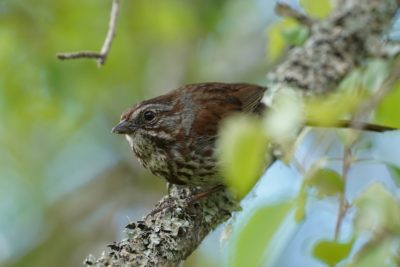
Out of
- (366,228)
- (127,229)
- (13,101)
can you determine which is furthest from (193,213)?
(13,101)

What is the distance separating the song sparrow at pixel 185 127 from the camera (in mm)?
4316

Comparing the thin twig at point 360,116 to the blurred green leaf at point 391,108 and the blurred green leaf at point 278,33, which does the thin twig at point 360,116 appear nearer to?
the blurred green leaf at point 391,108

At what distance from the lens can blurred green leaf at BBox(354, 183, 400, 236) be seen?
205cm

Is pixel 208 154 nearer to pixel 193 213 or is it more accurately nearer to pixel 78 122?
pixel 193 213

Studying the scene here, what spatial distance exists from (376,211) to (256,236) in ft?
1.71

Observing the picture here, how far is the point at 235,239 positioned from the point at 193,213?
2071 mm

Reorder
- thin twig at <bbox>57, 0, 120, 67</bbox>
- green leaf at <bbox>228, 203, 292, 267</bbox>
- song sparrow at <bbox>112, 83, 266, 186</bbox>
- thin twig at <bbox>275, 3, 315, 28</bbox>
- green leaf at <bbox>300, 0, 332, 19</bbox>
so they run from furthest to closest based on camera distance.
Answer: song sparrow at <bbox>112, 83, 266, 186</bbox>
thin twig at <bbox>275, 3, 315, 28</bbox>
thin twig at <bbox>57, 0, 120, 67</bbox>
green leaf at <bbox>300, 0, 332, 19</bbox>
green leaf at <bbox>228, 203, 292, 267</bbox>

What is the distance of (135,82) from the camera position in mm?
7723

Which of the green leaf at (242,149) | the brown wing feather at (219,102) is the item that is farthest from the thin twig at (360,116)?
the brown wing feather at (219,102)

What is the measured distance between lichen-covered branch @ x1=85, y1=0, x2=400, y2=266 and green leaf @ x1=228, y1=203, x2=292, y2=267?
179 cm

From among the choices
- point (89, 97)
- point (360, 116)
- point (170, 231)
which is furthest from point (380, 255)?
point (89, 97)

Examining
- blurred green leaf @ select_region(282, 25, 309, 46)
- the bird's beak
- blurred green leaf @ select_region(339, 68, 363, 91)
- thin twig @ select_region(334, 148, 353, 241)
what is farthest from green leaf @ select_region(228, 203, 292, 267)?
the bird's beak

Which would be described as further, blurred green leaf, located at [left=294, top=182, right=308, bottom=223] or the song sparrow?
the song sparrow

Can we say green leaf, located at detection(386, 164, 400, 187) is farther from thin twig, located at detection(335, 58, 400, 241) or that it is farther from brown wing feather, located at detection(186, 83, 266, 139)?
brown wing feather, located at detection(186, 83, 266, 139)
